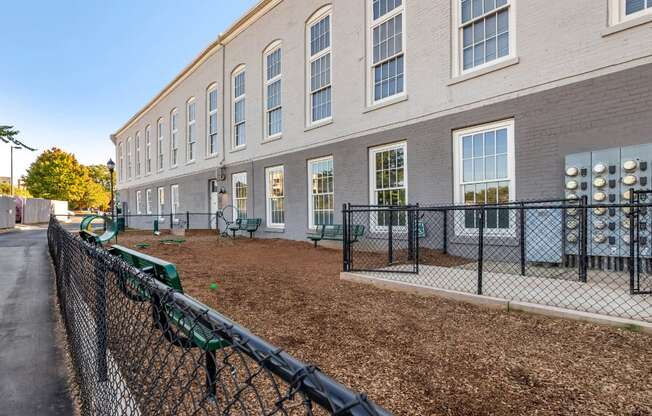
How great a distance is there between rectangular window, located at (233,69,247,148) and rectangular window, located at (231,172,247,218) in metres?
1.40

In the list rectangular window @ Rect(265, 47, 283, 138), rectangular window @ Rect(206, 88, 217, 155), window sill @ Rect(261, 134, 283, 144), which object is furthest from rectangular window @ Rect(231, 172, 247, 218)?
rectangular window @ Rect(206, 88, 217, 155)

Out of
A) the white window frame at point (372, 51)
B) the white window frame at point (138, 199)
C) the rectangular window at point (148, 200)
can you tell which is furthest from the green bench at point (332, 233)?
the white window frame at point (138, 199)

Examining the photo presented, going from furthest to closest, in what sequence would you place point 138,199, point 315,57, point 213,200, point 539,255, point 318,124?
1. point 138,199
2. point 213,200
3. point 315,57
4. point 318,124
5. point 539,255

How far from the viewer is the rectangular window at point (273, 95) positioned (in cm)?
1431

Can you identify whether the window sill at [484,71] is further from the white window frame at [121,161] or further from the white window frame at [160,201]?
the white window frame at [121,161]

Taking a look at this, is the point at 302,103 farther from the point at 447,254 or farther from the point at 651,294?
the point at 651,294

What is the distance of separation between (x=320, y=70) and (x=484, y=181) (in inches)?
277

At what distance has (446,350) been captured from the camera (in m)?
3.48

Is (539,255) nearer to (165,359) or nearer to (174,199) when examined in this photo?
(165,359)

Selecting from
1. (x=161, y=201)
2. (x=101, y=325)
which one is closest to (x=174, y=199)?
(x=161, y=201)

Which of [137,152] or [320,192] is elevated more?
[137,152]

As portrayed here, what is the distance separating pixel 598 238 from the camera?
6.20 m

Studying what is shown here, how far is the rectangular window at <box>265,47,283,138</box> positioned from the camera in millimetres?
14312

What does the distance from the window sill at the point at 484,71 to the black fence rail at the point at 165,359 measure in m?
7.61
